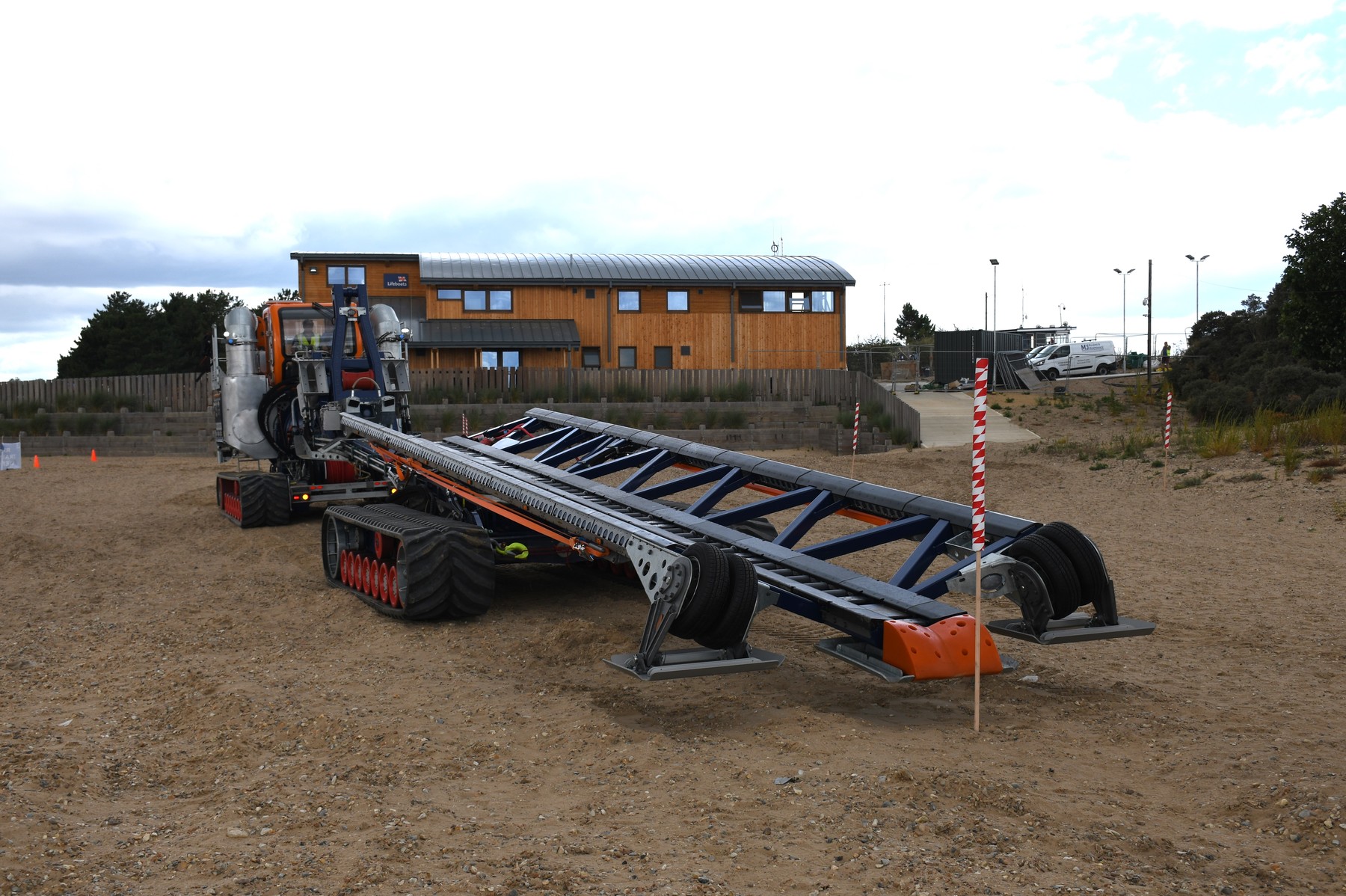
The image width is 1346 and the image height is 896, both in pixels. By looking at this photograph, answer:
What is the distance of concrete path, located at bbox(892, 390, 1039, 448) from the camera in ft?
91.4

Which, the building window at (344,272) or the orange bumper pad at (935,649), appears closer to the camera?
the orange bumper pad at (935,649)

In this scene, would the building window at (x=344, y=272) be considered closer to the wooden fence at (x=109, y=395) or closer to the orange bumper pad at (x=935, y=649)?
the wooden fence at (x=109, y=395)

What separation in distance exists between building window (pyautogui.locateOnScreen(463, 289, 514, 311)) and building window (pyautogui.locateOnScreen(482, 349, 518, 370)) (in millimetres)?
1546

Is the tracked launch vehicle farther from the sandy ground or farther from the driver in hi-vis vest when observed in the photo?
the sandy ground

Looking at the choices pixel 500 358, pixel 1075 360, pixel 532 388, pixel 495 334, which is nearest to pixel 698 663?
pixel 532 388

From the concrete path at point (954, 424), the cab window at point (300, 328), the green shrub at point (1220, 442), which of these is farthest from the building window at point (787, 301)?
the cab window at point (300, 328)

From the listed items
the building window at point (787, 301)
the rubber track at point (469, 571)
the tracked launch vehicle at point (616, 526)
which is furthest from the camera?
the building window at point (787, 301)

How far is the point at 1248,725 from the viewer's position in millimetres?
6258

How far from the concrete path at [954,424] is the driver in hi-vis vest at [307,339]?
16470 mm

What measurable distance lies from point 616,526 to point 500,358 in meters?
30.1

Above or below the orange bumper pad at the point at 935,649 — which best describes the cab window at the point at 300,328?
above

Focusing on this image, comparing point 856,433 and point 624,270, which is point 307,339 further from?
point 624,270

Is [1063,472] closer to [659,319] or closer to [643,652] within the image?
[643,652]

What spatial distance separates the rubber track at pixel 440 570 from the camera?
8.91 m
